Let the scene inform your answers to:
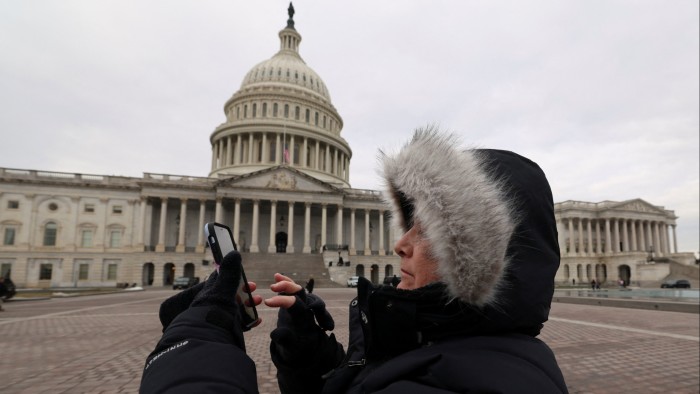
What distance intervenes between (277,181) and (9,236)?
3480 centimetres

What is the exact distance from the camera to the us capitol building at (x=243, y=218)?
166ft

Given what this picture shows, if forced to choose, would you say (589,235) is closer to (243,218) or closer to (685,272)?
Result: (685,272)

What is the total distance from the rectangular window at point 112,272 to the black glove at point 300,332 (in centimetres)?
5937

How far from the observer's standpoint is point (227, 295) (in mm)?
1653

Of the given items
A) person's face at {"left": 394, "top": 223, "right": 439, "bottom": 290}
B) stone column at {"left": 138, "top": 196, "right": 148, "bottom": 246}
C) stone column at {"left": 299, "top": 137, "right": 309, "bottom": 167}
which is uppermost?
stone column at {"left": 299, "top": 137, "right": 309, "bottom": 167}

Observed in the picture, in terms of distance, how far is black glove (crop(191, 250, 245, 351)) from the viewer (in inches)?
63.8

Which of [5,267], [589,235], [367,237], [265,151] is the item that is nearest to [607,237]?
[589,235]

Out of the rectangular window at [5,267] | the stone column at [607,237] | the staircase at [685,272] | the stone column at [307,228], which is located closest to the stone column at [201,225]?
the stone column at [307,228]

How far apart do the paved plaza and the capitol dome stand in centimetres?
5317

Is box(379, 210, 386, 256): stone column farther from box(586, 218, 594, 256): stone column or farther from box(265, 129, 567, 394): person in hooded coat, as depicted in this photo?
box(265, 129, 567, 394): person in hooded coat

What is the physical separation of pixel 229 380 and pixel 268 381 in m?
5.98

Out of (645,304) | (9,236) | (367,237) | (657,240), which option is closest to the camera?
(645,304)

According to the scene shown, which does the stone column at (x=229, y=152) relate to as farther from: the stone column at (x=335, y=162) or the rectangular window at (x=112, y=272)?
the rectangular window at (x=112, y=272)

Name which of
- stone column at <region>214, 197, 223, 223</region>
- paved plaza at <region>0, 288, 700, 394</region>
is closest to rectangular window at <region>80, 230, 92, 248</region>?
stone column at <region>214, 197, 223, 223</region>
